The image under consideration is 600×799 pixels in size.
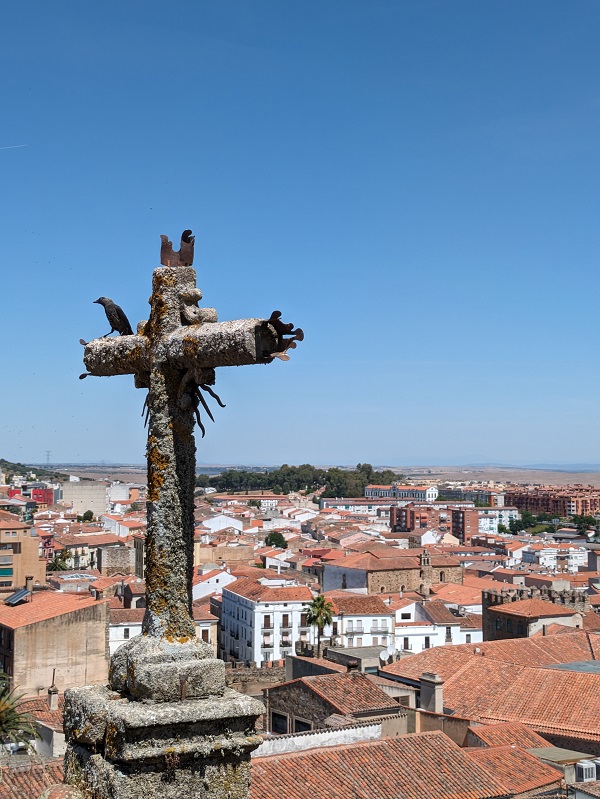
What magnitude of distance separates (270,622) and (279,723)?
27.6 metres

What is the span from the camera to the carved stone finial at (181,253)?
5.09 metres

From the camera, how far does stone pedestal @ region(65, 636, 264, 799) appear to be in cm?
438

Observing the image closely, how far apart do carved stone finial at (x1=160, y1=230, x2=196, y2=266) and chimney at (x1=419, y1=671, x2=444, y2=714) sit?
2331cm

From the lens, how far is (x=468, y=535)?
129 m

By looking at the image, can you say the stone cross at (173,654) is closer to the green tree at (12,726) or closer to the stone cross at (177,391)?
the stone cross at (177,391)

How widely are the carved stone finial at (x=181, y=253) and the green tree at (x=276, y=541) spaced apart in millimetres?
96084

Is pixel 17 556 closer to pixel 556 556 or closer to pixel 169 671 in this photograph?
pixel 556 556

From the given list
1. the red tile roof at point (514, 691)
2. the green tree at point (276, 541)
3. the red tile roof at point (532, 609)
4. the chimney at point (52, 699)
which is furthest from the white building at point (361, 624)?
the green tree at point (276, 541)

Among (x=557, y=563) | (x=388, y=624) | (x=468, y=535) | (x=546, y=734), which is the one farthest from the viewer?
(x=468, y=535)

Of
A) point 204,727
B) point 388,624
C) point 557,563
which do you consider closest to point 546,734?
point 204,727

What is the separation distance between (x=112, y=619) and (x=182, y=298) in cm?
4538

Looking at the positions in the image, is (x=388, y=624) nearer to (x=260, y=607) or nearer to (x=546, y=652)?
(x=260, y=607)

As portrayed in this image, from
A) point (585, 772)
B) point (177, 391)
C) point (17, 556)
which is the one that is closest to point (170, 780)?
point (177, 391)

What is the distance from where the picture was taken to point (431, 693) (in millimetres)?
26391
